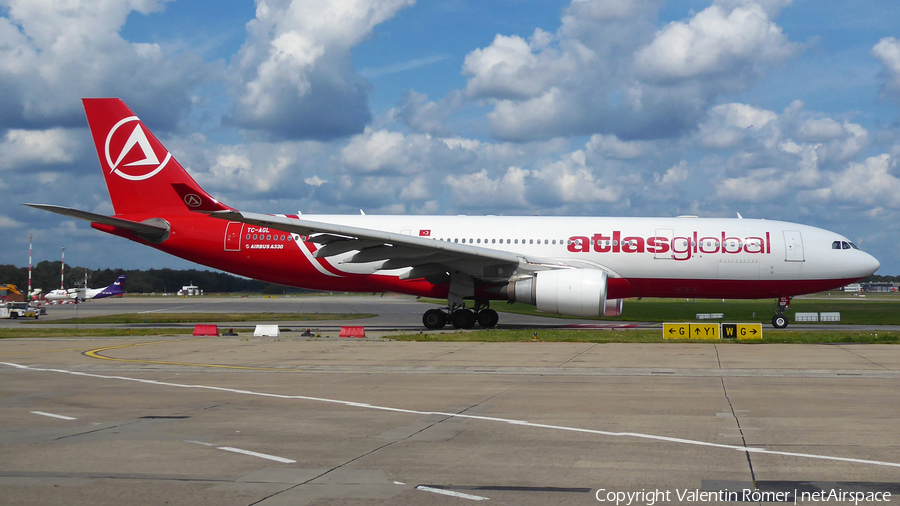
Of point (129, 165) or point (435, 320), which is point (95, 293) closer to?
point (129, 165)

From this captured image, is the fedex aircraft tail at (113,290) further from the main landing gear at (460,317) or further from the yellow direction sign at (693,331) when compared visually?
the yellow direction sign at (693,331)

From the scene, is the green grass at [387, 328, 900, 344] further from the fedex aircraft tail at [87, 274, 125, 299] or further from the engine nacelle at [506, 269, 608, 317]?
the fedex aircraft tail at [87, 274, 125, 299]

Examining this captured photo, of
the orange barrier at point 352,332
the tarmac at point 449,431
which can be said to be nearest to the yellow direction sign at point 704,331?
the tarmac at point 449,431

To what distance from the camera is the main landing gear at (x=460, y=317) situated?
23.2 metres

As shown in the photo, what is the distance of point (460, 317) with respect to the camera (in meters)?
23.2

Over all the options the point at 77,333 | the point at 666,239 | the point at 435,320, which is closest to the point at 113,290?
the point at 77,333

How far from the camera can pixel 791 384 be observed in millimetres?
Result: 10672

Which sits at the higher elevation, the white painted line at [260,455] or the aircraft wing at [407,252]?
the aircraft wing at [407,252]

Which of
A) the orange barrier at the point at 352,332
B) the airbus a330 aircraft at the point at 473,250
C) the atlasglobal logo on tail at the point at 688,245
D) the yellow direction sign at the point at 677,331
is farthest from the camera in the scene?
the atlasglobal logo on tail at the point at 688,245

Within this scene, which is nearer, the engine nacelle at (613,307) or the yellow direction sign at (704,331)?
the yellow direction sign at (704,331)

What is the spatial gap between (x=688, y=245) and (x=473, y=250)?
7.18 meters

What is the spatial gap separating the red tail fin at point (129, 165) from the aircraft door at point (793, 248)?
19839 millimetres

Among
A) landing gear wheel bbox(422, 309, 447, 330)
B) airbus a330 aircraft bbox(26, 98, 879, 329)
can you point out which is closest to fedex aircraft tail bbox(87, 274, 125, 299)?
airbus a330 aircraft bbox(26, 98, 879, 329)

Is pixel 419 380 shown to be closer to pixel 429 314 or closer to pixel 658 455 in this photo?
pixel 658 455
